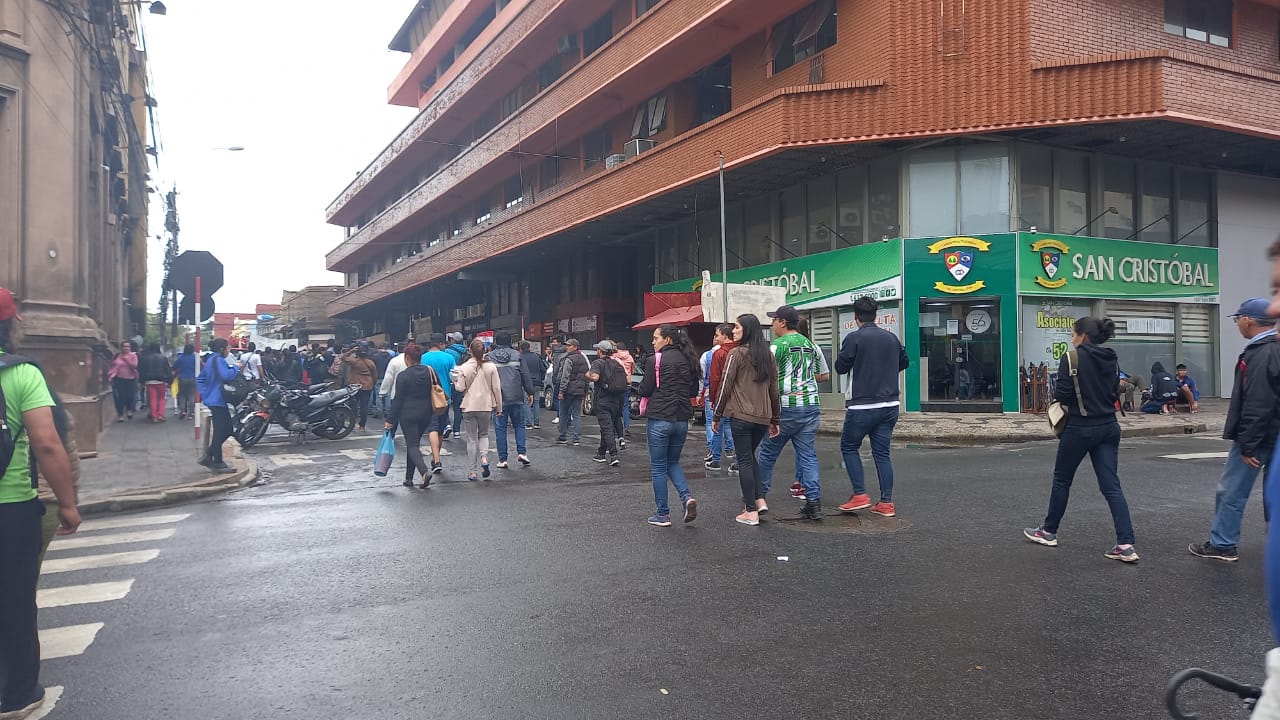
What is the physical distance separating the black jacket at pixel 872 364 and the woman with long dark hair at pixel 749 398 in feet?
2.34

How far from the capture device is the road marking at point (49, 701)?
12.0ft

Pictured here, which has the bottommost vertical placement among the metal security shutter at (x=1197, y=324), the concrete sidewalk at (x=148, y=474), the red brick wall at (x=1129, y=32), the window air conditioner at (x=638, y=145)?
the concrete sidewalk at (x=148, y=474)

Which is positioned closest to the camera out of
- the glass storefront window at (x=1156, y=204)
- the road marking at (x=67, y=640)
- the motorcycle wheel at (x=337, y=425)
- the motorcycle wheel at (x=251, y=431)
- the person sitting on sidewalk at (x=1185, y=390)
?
the road marking at (x=67, y=640)

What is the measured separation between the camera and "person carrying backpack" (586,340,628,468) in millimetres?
11953

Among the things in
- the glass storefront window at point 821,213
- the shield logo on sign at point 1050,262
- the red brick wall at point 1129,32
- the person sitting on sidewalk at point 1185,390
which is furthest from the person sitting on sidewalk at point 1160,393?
the glass storefront window at point 821,213

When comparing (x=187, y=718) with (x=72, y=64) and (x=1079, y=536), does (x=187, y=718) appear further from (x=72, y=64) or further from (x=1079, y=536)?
(x=72, y=64)

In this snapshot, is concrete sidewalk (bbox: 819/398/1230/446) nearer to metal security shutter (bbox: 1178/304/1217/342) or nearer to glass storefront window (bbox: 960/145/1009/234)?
metal security shutter (bbox: 1178/304/1217/342)

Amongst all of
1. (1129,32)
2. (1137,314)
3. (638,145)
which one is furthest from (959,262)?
(638,145)

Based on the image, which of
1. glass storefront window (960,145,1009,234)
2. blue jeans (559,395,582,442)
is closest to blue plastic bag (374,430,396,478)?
blue jeans (559,395,582,442)

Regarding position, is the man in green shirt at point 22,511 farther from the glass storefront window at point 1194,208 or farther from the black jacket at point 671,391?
the glass storefront window at point 1194,208

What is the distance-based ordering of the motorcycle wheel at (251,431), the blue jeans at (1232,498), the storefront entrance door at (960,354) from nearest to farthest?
1. the blue jeans at (1232,498)
2. the motorcycle wheel at (251,431)
3. the storefront entrance door at (960,354)

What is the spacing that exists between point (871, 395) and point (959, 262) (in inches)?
507

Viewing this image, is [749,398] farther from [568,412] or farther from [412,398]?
[568,412]

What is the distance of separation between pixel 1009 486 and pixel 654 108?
64.2 ft
